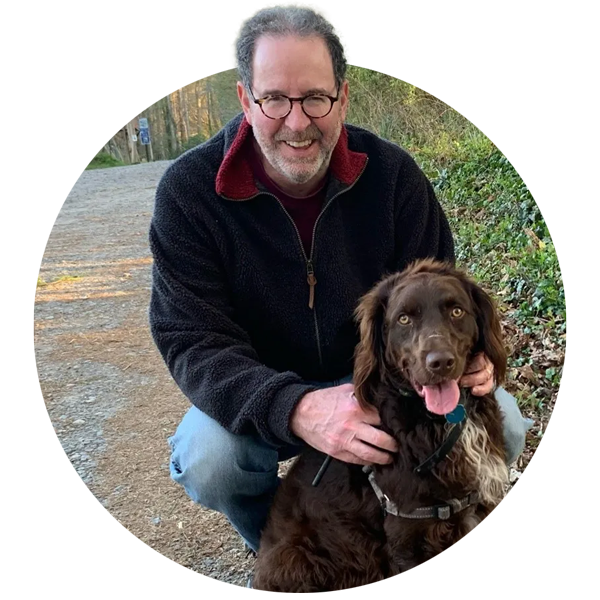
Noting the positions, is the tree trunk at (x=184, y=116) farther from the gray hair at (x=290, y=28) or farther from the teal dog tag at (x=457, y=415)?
the teal dog tag at (x=457, y=415)

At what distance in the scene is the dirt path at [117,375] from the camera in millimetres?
3297

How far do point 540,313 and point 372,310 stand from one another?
79cm

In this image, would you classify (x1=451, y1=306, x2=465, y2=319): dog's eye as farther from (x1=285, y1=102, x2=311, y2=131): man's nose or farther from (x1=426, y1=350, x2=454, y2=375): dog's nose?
(x1=285, y1=102, x2=311, y2=131): man's nose

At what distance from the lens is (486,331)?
217cm

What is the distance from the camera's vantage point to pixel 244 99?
2.42 meters

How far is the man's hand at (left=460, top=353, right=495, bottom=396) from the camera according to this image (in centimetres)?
Answer: 217

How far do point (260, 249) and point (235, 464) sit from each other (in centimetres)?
93

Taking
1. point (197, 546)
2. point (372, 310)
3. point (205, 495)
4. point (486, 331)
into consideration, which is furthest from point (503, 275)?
point (197, 546)

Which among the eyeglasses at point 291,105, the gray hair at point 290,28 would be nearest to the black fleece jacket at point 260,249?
the eyeglasses at point 291,105

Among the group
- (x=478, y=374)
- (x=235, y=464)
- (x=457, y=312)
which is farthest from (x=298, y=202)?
(x=235, y=464)

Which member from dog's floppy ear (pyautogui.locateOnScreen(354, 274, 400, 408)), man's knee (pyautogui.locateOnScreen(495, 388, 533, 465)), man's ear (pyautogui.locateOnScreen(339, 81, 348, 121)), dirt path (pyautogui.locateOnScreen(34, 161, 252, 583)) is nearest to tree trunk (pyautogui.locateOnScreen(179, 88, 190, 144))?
dirt path (pyautogui.locateOnScreen(34, 161, 252, 583))

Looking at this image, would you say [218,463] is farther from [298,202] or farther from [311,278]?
[298,202]

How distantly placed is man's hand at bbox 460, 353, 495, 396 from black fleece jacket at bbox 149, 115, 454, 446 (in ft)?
1.90

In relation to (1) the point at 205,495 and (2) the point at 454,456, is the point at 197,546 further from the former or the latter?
(2) the point at 454,456
